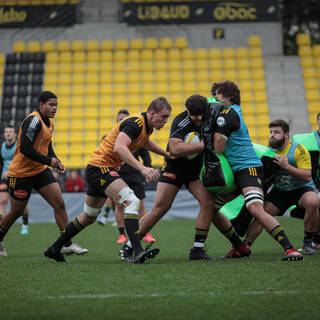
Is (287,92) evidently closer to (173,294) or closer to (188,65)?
(188,65)

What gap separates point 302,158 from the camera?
6.21 metres

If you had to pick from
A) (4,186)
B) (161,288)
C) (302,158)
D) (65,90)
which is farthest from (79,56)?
(161,288)

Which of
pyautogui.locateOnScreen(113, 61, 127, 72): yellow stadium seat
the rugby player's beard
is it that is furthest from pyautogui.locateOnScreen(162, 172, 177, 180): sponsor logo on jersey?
pyautogui.locateOnScreen(113, 61, 127, 72): yellow stadium seat

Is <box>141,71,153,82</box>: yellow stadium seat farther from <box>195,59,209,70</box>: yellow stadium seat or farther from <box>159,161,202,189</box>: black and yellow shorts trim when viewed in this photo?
<box>159,161,202,189</box>: black and yellow shorts trim

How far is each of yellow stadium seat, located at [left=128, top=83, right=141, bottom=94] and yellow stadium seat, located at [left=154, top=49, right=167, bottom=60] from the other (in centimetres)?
145

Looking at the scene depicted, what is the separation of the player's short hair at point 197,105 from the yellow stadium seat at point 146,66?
1443 centimetres

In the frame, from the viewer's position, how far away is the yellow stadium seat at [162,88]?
18672mm

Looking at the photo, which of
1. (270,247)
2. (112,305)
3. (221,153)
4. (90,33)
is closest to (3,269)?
(112,305)

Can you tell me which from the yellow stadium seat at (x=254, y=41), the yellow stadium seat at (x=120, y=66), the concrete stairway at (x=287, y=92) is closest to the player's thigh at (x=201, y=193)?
the concrete stairway at (x=287, y=92)

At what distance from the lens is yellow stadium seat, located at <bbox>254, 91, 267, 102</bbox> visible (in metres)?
18.6

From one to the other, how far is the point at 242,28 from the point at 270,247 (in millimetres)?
15136

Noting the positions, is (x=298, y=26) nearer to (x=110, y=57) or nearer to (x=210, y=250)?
(x=110, y=57)

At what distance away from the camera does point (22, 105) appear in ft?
61.2

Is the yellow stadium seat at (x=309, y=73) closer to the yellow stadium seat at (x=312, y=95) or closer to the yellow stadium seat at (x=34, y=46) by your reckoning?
the yellow stadium seat at (x=312, y=95)
